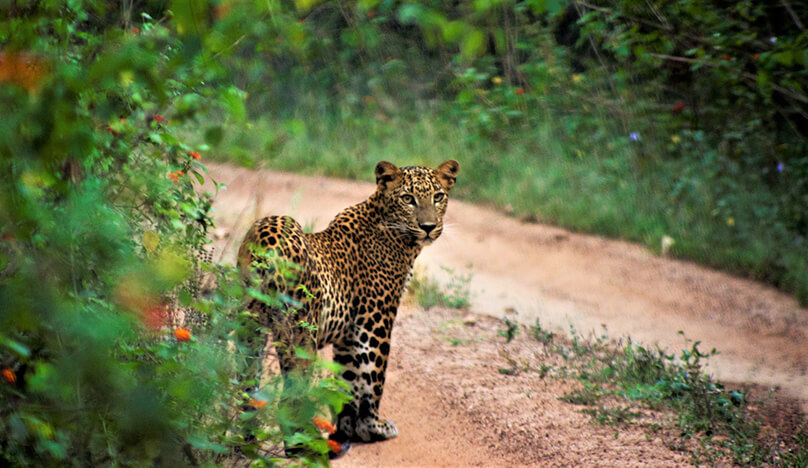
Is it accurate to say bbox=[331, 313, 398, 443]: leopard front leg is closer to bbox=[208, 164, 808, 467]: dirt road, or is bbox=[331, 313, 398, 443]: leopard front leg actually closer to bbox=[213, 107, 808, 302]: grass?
bbox=[208, 164, 808, 467]: dirt road

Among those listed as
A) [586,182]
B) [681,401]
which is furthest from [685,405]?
[586,182]

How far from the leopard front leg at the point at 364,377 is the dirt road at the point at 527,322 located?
0.15 meters

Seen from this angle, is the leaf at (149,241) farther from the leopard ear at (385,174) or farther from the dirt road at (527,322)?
the leopard ear at (385,174)

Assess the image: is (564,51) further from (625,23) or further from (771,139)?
(625,23)

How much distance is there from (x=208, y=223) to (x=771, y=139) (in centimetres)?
750

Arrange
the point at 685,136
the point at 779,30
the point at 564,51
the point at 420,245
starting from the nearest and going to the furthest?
the point at 420,245 → the point at 779,30 → the point at 685,136 → the point at 564,51

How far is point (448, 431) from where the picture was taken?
5309mm

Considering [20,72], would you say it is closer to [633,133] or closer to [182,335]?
[182,335]

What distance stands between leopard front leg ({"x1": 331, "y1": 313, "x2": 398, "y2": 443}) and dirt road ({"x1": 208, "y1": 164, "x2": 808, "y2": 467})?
150mm

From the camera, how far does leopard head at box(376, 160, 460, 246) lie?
508 cm

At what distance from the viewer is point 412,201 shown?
5.10 m

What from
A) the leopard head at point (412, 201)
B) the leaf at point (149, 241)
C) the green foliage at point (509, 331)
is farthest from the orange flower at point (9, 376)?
the green foliage at point (509, 331)

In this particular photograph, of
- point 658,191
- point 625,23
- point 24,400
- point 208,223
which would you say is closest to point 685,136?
point 658,191

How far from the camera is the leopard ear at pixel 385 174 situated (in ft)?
16.8
